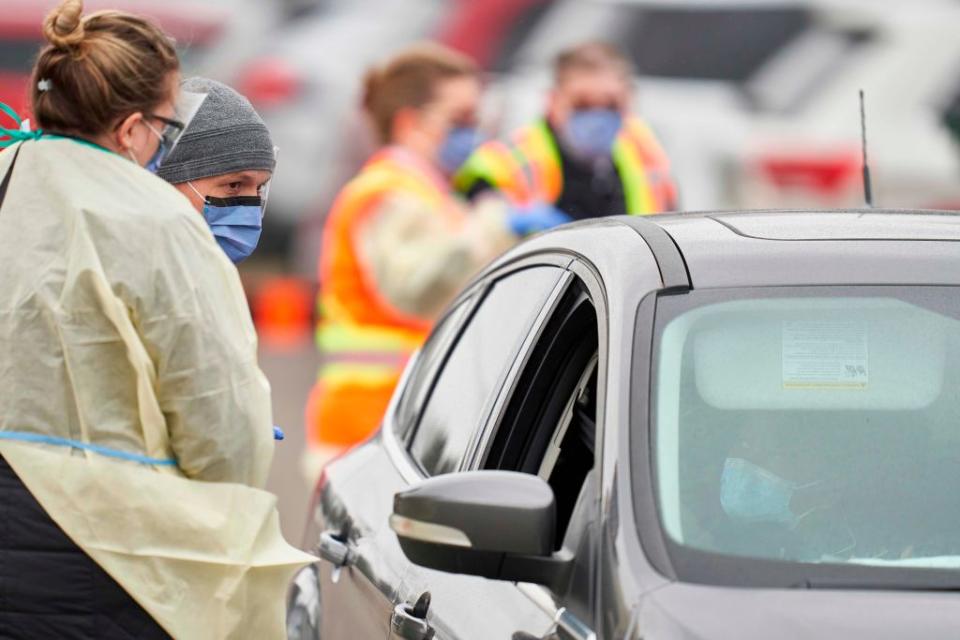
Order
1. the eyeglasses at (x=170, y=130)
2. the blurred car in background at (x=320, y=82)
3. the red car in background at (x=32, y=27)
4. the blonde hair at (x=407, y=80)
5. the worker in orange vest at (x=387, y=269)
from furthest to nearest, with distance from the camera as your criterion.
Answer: the blurred car in background at (x=320, y=82)
the red car in background at (x=32, y=27)
the blonde hair at (x=407, y=80)
the worker in orange vest at (x=387, y=269)
the eyeglasses at (x=170, y=130)

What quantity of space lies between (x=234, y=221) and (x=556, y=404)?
71 centimetres

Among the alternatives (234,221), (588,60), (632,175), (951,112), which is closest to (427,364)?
(234,221)

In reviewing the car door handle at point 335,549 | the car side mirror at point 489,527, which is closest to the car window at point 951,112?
the car door handle at point 335,549

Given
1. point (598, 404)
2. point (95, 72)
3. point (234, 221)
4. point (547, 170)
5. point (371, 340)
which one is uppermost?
point (95, 72)

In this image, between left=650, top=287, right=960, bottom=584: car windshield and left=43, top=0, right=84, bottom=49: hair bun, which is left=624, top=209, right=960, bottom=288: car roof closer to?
left=650, top=287, right=960, bottom=584: car windshield

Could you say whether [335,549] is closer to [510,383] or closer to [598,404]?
[510,383]

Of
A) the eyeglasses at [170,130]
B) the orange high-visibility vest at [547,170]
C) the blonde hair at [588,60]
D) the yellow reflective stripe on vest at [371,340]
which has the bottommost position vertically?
the yellow reflective stripe on vest at [371,340]

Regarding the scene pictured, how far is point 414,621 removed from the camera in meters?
3.54

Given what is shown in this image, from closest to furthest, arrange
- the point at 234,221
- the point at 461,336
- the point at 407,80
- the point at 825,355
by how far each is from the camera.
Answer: the point at 825,355
the point at 234,221
the point at 461,336
the point at 407,80

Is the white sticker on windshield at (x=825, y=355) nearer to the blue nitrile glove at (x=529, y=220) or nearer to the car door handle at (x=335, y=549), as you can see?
the car door handle at (x=335, y=549)

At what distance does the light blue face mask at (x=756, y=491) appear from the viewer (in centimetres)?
310

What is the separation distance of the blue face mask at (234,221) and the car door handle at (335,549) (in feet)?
2.28

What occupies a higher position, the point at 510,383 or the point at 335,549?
the point at 510,383

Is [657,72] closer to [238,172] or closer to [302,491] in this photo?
[302,491]
